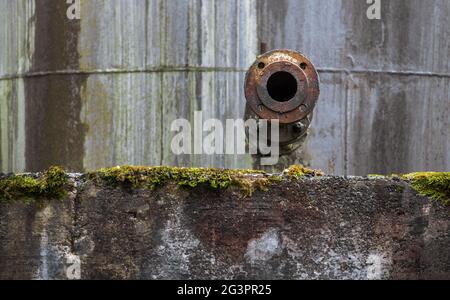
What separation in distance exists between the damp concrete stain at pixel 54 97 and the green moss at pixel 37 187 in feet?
13.1

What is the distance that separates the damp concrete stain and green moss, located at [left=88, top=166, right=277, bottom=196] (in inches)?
162

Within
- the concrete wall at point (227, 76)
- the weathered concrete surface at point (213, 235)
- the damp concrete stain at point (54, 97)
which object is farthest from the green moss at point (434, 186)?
the damp concrete stain at point (54, 97)

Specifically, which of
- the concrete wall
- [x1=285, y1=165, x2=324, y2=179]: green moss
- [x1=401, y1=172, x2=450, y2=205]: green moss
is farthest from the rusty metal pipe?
the concrete wall

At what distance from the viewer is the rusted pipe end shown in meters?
4.70

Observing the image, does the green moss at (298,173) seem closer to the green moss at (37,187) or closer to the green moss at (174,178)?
the green moss at (174,178)

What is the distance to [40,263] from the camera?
3.69m

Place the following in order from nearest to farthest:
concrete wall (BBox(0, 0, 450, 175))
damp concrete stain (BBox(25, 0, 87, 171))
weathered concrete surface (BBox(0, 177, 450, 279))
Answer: weathered concrete surface (BBox(0, 177, 450, 279)), concrete wall (BBox(0, 0, 450, 175)), damp concrete stain (BBox(25, 0, 87, 171))

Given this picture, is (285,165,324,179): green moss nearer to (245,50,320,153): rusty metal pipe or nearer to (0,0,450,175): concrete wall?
(245,50,320,153): rusty metal pipe

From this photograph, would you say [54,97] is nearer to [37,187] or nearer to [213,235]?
[37,187]

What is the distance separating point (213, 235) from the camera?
Result: 145 inches

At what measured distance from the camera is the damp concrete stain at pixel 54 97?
777cm

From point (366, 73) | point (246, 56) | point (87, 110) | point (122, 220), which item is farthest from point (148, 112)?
point (122, 220)
